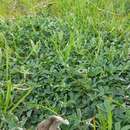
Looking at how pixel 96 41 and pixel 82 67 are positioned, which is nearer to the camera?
pixel 82 67

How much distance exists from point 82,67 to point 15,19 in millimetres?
839

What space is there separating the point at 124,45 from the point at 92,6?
50 cm

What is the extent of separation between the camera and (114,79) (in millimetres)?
1854

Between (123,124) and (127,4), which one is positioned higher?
(127,4)

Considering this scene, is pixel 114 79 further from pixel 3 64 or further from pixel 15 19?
pixel 15 19

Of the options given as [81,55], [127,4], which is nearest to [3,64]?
[81,55]

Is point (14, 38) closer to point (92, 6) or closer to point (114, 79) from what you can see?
point (92, 6)

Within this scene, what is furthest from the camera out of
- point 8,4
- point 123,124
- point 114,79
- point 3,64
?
point 8,4

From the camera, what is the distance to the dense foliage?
1720 mm

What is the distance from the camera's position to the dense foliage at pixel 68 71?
5.64 feet

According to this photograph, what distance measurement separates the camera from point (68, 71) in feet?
6.24

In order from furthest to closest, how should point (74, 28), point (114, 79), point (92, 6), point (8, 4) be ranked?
point (8, 4) < point (92, 6) < point (74, 28) < point (114, 79)

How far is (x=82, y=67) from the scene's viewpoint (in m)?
1.93

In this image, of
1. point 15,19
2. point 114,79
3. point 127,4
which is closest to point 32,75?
point 114,79
